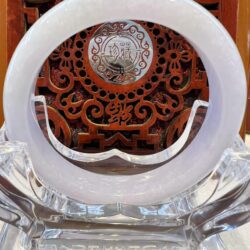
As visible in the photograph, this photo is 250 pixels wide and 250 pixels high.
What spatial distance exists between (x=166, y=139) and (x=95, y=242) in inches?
21.4

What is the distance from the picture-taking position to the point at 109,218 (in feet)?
1.01

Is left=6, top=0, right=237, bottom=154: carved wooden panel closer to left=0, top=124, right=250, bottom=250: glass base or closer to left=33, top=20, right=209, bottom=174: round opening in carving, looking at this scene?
left=33, top=20, right=209, bottom=174: round opening in carving

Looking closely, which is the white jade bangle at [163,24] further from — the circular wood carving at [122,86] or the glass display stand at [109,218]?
the circular wood carving at [122,86]

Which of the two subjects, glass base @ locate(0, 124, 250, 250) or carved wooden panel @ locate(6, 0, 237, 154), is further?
carved wooden panel @ locate(6, 0, 237, 154)

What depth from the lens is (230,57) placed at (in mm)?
322

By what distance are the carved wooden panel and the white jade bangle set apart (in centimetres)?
41

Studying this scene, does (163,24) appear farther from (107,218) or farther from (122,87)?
(122,87)

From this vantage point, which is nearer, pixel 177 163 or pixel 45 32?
pixel 45 32

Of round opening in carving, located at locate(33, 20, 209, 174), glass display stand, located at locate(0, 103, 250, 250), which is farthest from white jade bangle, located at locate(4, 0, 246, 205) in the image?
round opening in carving, located at locate(33, 20, 209, 174)

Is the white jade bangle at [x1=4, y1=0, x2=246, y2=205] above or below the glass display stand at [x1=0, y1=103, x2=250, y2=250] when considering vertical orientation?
above

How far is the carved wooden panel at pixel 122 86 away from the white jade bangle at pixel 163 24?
41cm

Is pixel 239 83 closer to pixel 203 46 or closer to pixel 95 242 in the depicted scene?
pixel 203 46

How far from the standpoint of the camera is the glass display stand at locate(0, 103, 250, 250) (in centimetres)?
30

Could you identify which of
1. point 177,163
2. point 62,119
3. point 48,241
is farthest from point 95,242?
point 62,119
